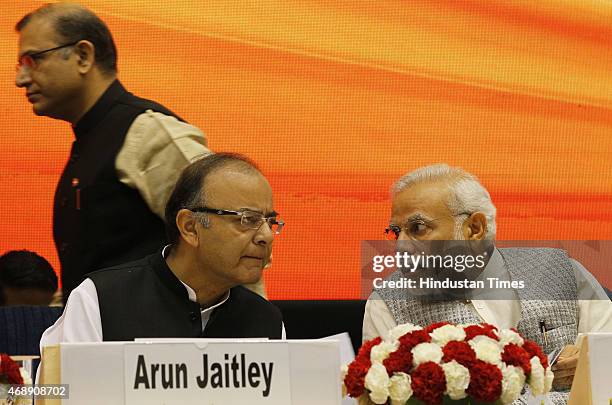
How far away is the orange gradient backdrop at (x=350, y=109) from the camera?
459cm

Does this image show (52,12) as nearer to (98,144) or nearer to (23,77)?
(23,77)

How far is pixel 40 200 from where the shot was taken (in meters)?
4.59

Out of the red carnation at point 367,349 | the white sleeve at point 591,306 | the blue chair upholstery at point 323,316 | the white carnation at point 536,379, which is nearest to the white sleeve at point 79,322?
the red carnation at point 367,349

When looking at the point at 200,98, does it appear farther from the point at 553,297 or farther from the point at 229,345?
the point at 229,345

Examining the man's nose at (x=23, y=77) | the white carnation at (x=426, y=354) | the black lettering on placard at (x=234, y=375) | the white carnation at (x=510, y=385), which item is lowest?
the white carnation at (x=510, y=385)

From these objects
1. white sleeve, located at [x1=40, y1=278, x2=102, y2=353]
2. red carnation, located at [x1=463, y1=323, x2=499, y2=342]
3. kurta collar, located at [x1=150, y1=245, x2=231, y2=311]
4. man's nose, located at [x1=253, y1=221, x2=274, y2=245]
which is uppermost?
man's nose, located at [x1=253, y1=221, x2=274, y2=245]

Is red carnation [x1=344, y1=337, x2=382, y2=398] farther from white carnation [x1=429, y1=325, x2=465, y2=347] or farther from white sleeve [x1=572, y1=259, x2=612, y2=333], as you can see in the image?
white sleeve [x1=572, y1=259, x2=612, y2=333]

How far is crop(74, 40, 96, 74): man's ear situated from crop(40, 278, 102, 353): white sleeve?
107 centimetres

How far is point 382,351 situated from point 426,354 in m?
0.11

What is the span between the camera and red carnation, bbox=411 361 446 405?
7.40ft

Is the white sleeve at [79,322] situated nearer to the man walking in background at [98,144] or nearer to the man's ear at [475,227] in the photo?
the man walking in background at [98,144]

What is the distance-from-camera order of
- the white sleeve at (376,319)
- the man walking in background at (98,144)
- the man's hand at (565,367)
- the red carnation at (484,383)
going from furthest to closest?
the man walking in background at (98,144) < the white sleeve at (376,319) < the man's hand at (565,367) < the red carnation at (484,383)

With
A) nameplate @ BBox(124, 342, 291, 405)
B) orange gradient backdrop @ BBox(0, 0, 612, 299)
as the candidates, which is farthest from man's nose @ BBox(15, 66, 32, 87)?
nameplate @ BBox(124, 342, 291, 405)

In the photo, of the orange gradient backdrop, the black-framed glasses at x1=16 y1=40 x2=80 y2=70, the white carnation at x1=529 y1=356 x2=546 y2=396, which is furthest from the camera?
the orange gradient backdrop
